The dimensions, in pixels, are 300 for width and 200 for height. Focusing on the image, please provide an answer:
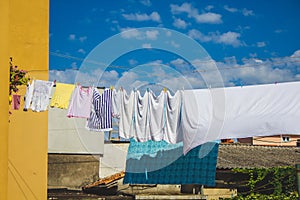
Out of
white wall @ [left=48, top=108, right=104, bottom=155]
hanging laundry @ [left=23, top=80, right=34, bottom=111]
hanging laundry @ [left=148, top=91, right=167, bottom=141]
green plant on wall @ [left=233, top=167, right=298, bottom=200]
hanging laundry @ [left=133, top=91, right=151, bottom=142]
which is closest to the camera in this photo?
hanging laundry @ [left=23, top=80, right=34, bottom=111]

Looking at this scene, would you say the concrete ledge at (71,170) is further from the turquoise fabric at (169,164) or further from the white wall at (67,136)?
the turquoise fabric at (169,164)

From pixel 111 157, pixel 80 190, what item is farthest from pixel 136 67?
pixel 111 157

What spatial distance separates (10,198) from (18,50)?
2433 mm

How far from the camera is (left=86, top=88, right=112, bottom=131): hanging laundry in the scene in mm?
9242

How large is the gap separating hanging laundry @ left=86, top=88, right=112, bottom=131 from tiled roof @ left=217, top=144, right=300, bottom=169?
486cm

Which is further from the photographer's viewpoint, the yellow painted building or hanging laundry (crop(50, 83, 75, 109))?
hanging laundry (crop(50, 83, 75, 109))

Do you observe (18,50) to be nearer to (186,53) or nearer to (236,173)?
(186,53)

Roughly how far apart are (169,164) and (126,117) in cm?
412

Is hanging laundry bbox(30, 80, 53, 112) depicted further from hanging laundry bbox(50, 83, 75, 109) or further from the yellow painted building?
hanging laundry bbox(50, 83, 75, 109)

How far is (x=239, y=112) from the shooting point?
8.78 meters

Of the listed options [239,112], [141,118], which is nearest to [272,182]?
[239,112]

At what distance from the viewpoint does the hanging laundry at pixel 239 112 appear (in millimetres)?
8328

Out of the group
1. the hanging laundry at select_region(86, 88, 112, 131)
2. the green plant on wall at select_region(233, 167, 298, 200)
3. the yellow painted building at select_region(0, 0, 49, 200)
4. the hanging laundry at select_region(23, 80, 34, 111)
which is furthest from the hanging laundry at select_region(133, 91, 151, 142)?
the green plant on wall at select_region(233, 167, 298, 200)

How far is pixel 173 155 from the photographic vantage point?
1278 centimetres
